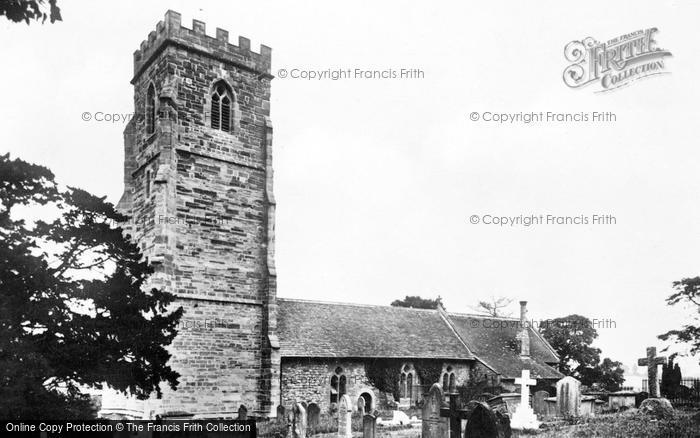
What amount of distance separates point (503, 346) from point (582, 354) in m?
8.23

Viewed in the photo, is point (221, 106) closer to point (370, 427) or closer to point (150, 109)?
point (150, 109)

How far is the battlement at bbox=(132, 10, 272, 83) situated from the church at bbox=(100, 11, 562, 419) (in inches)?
1.8

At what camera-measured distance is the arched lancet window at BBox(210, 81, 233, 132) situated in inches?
908

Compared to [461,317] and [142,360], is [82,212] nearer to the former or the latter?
[142,360]

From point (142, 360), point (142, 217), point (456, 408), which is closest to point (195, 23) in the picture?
point (142, 217)

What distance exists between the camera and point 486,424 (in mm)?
10164

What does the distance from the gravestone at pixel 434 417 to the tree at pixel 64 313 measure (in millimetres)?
5355

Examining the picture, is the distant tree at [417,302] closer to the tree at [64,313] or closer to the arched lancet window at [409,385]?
the arched lancet window at [409,385]

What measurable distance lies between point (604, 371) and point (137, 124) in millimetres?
32440

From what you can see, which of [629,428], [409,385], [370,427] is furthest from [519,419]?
[409,385]

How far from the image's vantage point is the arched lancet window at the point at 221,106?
23.1 meters

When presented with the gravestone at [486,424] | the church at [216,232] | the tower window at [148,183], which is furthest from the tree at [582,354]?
the gravestone at [486,424]

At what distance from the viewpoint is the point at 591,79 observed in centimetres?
1548

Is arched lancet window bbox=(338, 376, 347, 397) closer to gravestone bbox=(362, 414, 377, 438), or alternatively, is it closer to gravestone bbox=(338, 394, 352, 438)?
gravestone bbox=(338, 394, 352, 438)
